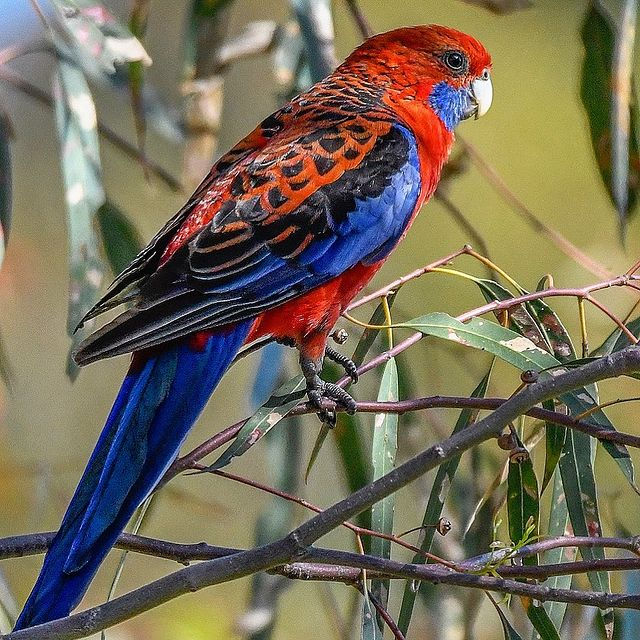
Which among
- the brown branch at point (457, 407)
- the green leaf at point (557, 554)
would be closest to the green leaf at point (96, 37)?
the brown branch at point (457, 407)

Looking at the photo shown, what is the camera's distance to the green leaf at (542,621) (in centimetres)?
173

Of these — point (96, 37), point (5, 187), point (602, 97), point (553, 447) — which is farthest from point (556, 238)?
point (5, 187)

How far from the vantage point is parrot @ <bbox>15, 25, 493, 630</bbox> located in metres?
1.68

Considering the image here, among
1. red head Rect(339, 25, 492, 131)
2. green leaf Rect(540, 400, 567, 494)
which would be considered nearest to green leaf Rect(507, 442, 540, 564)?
green leaf Rect(540, 400, 567, 494)

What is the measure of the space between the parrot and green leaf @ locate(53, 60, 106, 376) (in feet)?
0.31

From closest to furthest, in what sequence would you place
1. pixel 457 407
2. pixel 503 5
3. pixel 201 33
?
pixel 457 407
pixel 503 5
pixel 201 33

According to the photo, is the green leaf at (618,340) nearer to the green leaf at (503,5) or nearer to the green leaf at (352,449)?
the green leaf at (352,449)

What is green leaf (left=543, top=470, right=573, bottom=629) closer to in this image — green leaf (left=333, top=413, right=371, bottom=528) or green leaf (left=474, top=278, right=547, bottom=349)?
green leaf (left=474, top=278, right=547, bottom=349)

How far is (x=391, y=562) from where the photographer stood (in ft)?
4.77

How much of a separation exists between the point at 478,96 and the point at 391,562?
1.60m

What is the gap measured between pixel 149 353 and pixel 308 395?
0.34m

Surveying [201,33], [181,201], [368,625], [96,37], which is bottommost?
[181,201]

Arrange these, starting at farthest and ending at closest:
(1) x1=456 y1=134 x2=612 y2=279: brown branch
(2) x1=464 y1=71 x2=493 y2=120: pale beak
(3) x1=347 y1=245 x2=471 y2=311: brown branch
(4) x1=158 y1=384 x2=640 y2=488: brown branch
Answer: (2) x1=464 y1=71 x2=493 y2=120: pale beak
(1) x1=456 y1=134 x2=612 y2=279: brown branch
(3) x1=347 y1=245 x2=471 y2=311: brown branch
(4) x1=158 y1=384 x2=640 y2=488: brown branch

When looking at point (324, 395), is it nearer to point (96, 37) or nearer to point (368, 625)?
point (368, 625)
